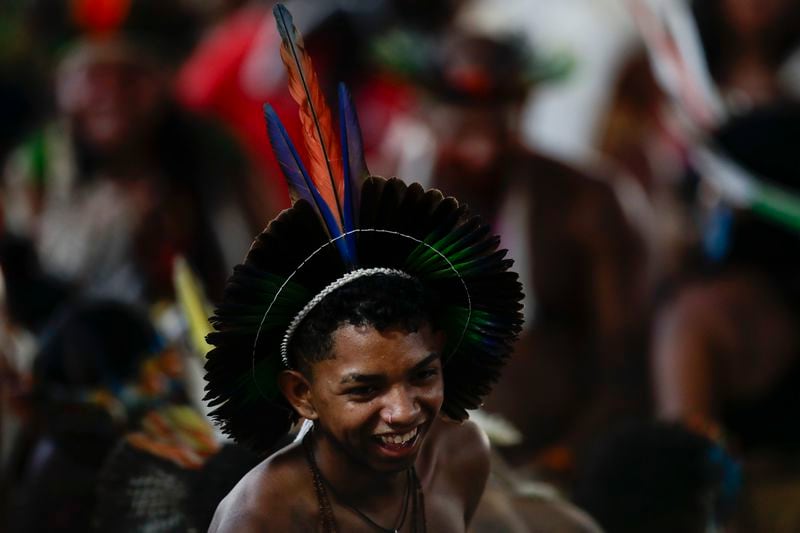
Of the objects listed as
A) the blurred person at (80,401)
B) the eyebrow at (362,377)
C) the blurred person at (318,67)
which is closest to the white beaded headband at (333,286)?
the eyebrow at (362,377)

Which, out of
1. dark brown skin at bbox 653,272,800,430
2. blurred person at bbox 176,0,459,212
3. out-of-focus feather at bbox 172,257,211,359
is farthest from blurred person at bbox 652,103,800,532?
blurred person at bbox 176,0,459,212

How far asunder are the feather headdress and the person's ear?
2cm

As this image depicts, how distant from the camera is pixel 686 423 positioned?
3781 mm

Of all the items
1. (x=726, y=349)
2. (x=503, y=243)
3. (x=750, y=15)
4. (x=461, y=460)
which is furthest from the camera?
(x=750, y=15)

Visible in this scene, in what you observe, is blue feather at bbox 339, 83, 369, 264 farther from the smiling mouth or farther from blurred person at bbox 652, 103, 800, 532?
blurred person at bbox 652, 103, 800, 532

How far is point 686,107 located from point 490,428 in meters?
2.10

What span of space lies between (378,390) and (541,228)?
9.23 ft

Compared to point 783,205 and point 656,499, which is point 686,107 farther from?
point 656,499

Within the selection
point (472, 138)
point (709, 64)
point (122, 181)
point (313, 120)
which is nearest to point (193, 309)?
point (313, 120)

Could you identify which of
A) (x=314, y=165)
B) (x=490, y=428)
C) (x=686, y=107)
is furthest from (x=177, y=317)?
(x=686, y=107)

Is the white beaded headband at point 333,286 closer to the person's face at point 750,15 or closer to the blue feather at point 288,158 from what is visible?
the blue feather at point 288,158

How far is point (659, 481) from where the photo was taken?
3.52 meters

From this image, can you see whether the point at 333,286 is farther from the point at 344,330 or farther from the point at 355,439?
the point at 355,439

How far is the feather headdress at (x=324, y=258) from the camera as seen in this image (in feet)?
7.81
